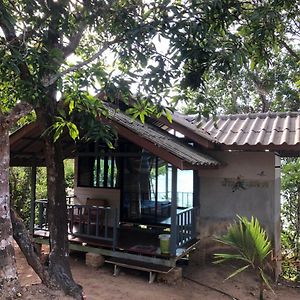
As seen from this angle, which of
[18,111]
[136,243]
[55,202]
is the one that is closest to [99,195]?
[136,243]

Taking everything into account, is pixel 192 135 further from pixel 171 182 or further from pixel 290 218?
pixel 290 218

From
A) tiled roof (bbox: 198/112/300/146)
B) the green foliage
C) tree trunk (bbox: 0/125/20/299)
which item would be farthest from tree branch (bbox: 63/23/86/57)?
the green foliage

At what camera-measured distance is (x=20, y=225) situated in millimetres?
5480

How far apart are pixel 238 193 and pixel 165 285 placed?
10.2ft

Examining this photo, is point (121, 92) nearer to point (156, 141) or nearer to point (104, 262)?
point (156, 141)

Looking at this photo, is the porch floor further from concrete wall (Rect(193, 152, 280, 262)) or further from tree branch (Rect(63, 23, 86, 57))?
tree branch (Rect(63, 23, 86, 57))

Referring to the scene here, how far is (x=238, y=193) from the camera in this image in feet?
30.6

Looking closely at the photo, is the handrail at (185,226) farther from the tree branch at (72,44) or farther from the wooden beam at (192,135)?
the tree branch at (72,44)

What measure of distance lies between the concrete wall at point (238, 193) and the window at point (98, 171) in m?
2.71

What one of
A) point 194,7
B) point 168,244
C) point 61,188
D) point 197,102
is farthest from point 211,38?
point 168,244

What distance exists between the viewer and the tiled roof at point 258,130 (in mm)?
8445

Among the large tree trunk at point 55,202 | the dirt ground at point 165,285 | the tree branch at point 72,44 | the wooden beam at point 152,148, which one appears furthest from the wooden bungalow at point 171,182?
the tree branch at point 72,44

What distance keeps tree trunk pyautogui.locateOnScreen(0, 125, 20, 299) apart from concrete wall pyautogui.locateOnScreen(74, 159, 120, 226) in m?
5.79

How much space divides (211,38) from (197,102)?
2.62ft
